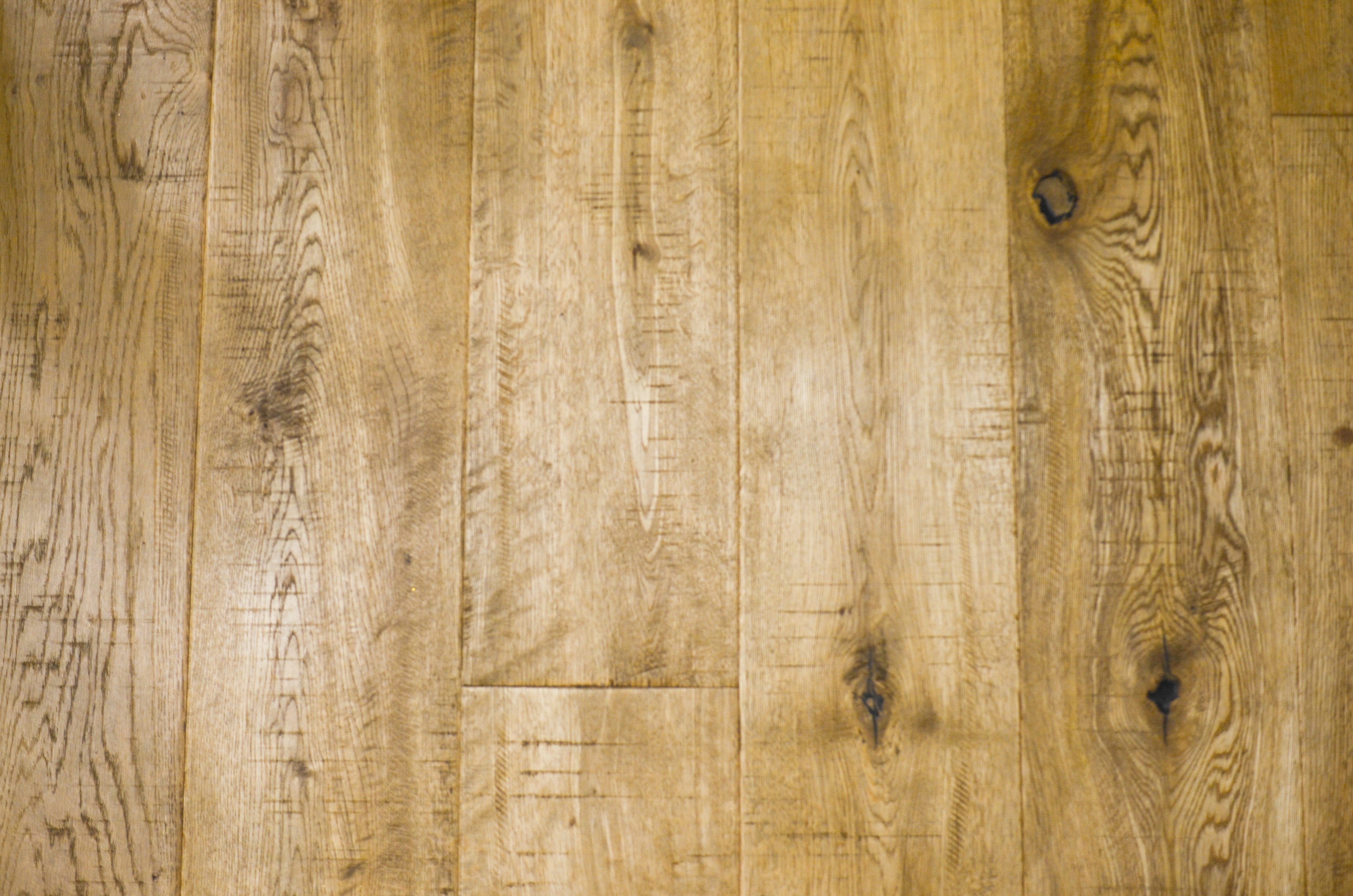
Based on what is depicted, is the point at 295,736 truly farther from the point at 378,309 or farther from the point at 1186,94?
the point at 1186,94

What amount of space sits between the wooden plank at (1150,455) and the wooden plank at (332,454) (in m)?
0.61

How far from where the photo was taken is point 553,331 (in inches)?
39.4

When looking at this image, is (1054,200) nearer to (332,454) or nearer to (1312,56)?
(1312,56)

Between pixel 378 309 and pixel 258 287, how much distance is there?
0.44 feet

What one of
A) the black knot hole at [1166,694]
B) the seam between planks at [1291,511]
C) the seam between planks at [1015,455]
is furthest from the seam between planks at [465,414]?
the seam between planks at [1291,511]

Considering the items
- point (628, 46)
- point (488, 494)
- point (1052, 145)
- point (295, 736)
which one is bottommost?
point (295, 736)

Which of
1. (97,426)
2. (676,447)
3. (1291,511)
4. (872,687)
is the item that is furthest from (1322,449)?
(97,426)

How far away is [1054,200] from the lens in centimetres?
101

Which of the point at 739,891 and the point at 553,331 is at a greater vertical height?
the point at 553,331

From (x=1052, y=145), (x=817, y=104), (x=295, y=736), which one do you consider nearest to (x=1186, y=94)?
(x=1052, y=145)

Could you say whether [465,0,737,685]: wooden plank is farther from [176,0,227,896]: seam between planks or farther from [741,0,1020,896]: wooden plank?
[176,0,227,896]: seam between planks

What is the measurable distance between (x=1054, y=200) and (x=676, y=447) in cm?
49

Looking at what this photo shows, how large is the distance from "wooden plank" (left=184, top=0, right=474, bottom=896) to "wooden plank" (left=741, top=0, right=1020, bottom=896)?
33cm

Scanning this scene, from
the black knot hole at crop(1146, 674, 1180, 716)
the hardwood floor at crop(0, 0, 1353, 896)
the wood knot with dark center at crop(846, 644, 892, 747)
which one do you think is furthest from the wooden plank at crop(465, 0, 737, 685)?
the black knot hole at crop(1146, 674, 1180, 716)
